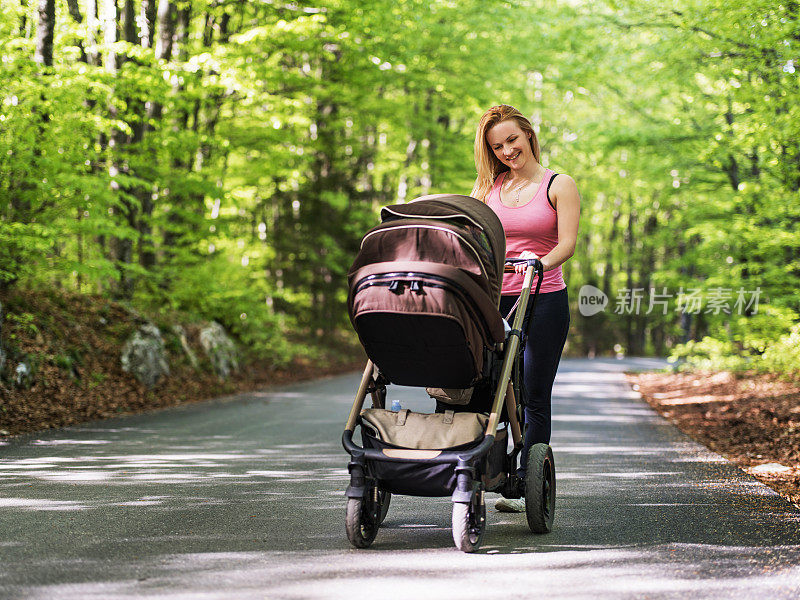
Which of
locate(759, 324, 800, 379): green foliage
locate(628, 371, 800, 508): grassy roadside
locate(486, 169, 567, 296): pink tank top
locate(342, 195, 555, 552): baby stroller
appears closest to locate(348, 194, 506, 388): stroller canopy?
locate(342, 195, 555, 552): baby stroller

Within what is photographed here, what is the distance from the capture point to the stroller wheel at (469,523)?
4.23 m

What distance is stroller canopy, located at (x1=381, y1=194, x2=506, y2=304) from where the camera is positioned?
171 inches

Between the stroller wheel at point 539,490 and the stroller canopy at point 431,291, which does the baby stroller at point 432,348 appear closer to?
the stroller canopy at point 431,291

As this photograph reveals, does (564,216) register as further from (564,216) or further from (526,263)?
(526,263)

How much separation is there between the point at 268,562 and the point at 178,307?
13.1 meters

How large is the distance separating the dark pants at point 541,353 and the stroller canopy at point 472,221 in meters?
0.80

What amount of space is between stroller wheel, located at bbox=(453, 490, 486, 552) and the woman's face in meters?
2.07

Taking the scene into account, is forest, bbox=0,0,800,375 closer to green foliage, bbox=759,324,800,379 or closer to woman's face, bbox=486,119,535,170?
green foliage, bbox=759,324,800,379

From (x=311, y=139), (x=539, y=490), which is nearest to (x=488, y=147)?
(x=539, y=490)

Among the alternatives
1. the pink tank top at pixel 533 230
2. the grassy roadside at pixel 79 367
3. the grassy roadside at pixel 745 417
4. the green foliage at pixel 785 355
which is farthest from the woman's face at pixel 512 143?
the green foliage at pixel 785 355

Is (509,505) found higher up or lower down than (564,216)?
lower down

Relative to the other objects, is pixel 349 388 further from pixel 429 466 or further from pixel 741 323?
pixel 429 466

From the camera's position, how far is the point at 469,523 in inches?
168

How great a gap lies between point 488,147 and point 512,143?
0.62 ft
